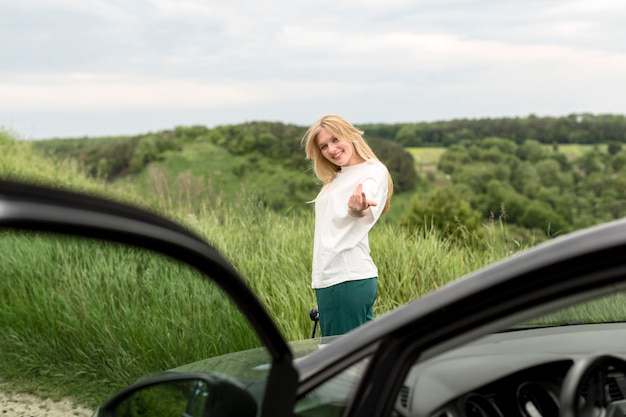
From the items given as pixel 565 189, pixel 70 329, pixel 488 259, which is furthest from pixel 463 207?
pixel 70 329

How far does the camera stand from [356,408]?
1.43 meters

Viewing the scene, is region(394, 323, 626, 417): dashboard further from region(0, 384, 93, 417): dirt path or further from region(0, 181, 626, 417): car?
region(0, 384, 93, 417): dirt path

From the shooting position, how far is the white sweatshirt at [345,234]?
4.09 m

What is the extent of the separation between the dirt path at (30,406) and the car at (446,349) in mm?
129

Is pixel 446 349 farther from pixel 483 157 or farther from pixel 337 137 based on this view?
pixel 483 157

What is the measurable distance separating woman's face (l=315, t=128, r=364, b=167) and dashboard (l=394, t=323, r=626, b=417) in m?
2.94

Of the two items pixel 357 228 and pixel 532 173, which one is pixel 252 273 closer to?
pixel 357 228

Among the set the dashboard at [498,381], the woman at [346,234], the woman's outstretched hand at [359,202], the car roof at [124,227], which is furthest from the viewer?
the woman at [346,234]

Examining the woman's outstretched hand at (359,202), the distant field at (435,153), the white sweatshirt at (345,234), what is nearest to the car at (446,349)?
the woman's outstretched hand at (359,202)

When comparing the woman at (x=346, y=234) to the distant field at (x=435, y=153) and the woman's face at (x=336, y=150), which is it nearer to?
the woman's face at (x=336, y=150)

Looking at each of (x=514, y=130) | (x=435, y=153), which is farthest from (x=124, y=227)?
(x=514, y=130)

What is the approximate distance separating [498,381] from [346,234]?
269cm

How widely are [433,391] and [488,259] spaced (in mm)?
5891

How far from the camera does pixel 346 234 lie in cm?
411
